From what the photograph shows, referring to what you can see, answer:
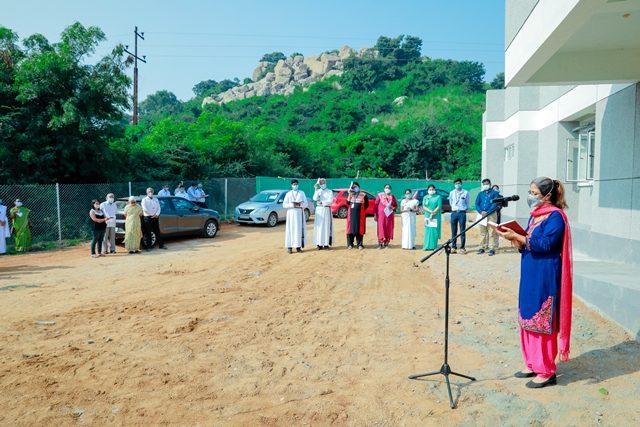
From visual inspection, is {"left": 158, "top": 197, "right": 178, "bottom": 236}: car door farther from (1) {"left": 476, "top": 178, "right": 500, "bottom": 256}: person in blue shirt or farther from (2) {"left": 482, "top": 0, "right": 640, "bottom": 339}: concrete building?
(2) {"left": 482, "top": 0, "right": 640, "bottom": 339}: concrete building

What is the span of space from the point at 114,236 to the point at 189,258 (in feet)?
8.63

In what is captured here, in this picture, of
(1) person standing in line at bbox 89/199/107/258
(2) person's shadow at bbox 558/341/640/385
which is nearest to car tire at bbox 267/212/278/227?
(1) person standing in line at bbox 89/199/107/258

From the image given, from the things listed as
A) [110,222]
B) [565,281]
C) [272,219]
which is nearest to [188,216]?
[110,222]

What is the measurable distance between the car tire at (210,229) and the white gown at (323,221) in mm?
4875

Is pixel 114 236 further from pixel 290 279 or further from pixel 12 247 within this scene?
pixel 290 279

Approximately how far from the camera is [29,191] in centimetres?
1553

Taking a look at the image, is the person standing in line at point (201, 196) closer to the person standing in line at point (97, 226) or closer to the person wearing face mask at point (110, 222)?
the person wearing face mask at point (110, 222)

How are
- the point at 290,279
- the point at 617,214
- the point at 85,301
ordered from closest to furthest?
the point at 85,301, the point at 617,214, the point at 290,279

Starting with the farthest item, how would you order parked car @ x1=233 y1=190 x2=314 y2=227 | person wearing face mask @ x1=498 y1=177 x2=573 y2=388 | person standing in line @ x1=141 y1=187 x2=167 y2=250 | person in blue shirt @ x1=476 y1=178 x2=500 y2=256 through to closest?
parked car @ x1=233 y1=190 x2=314 y2=227 < person standing in line @ x1=141 y1=187 x2=167 y2=250 < person in blue shirt @ x1=476 y1=178 x2=500 y2=256 < person wearing face mask @ x1=498 y1=177 x2=573 y2=388

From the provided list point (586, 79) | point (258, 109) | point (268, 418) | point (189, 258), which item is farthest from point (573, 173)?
point (258, 109)

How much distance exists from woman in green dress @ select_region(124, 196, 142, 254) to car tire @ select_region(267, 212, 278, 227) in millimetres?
7341

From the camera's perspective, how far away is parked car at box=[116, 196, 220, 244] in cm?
1500

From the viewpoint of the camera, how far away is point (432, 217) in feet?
46.2

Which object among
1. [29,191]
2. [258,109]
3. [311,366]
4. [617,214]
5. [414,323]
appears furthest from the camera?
[258,109]
